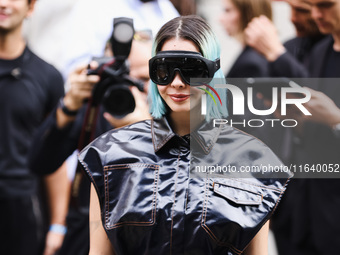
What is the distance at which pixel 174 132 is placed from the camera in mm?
1981

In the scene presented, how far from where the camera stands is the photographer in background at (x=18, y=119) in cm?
331

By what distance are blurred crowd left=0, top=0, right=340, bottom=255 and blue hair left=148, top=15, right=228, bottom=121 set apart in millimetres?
582

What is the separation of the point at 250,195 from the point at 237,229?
0.39 feet

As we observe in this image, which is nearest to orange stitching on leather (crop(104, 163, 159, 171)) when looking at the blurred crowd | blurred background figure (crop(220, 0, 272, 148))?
the blurred crowd

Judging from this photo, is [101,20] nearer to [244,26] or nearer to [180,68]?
[244,26]

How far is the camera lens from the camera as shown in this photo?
237cm

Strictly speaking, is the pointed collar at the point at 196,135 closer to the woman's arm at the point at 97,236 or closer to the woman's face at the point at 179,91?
the woman's face at the point at 179,91

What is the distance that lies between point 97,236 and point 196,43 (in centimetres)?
70

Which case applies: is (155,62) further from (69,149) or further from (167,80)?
(69,149)

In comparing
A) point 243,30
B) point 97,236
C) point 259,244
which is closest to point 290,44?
point 243,30

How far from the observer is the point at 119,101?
238 centimetres

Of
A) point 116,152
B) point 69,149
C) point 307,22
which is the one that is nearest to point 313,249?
point 307,22

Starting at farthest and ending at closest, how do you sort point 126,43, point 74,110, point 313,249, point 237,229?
1. point 313,249
2. point 74,110
3. point 126,43
4. point 237,229

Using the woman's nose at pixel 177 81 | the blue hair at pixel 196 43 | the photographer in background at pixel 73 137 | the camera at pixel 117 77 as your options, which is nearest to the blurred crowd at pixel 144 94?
the photographer in background at pixel 73 137
